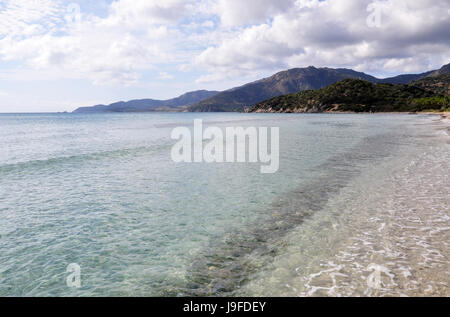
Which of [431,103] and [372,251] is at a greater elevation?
[431,103]

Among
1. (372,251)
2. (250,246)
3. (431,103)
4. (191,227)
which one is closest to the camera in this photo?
(372,251)

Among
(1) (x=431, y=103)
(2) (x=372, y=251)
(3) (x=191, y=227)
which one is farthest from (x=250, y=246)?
(1) (x=431, y=103)

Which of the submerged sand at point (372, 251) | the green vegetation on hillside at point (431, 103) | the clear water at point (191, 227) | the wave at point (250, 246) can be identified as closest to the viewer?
the submerged sand at point (372, 251)

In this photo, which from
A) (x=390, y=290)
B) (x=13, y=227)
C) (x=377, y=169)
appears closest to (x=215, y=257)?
(x=390, y=290)

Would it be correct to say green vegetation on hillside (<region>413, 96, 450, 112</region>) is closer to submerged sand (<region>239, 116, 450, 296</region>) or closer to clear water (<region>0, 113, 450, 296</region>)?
clear water (<region>0, 113, 450, 296</region>)

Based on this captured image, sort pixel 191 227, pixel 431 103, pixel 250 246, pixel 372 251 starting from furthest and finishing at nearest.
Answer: pixel 431 103
pixel 191 227
pixel 250 246
pixel 372 251

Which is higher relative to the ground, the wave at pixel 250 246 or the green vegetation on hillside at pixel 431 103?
the green vegetation on hillside at pixel 431 103

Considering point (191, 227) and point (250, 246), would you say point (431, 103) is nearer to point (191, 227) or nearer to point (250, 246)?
point (250, 246)

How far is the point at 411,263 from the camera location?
7.59 metres

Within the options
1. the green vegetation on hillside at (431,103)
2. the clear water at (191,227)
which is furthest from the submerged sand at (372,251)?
the green vegetation on hillside at (431,103)

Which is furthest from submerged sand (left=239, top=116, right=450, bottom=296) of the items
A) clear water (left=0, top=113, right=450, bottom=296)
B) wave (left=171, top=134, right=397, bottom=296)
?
wave (left=171, top=134, right=397, bottom=296)

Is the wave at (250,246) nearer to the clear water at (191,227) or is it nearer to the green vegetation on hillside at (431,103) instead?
the clear water at (191,227)

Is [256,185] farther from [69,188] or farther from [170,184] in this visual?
[69,188]
